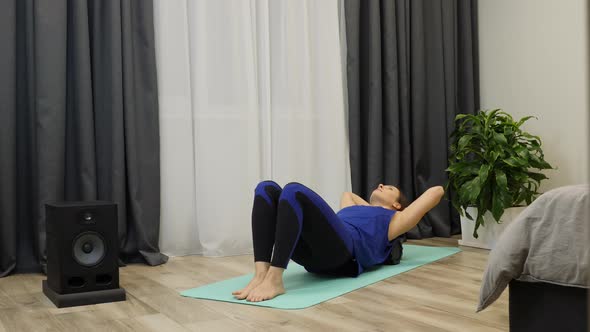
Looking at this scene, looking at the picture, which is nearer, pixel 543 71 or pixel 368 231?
pixel 368 231

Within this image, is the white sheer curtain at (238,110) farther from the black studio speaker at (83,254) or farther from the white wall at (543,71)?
the white wall at (543,71)

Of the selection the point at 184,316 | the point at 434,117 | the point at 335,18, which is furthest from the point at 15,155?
the point at 434,117

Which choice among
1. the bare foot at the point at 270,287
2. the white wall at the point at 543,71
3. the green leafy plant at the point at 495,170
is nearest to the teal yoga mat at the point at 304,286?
the bare foot at the point at 270,287

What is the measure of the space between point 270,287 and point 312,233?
283 mm

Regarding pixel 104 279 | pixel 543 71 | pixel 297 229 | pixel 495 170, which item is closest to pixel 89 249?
pixel 104 279

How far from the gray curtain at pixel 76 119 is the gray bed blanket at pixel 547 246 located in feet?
6.96

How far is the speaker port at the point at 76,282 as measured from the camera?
2533mm

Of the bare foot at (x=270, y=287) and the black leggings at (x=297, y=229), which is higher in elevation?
the black leggings at (x=297, y=229)

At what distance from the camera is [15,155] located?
3.16 m

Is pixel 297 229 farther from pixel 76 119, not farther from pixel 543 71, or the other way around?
pixel 543 71

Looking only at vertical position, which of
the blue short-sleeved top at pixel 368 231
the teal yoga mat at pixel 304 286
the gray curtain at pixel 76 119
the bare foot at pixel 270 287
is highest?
the gray curtain at pixel 76 119

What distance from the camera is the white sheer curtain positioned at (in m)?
3.66

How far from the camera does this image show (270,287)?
98.6 inches

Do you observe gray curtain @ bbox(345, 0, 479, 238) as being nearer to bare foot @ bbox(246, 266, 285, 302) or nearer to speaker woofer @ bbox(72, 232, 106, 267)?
bare foot @ bbox(246, 266, 285, 302)
